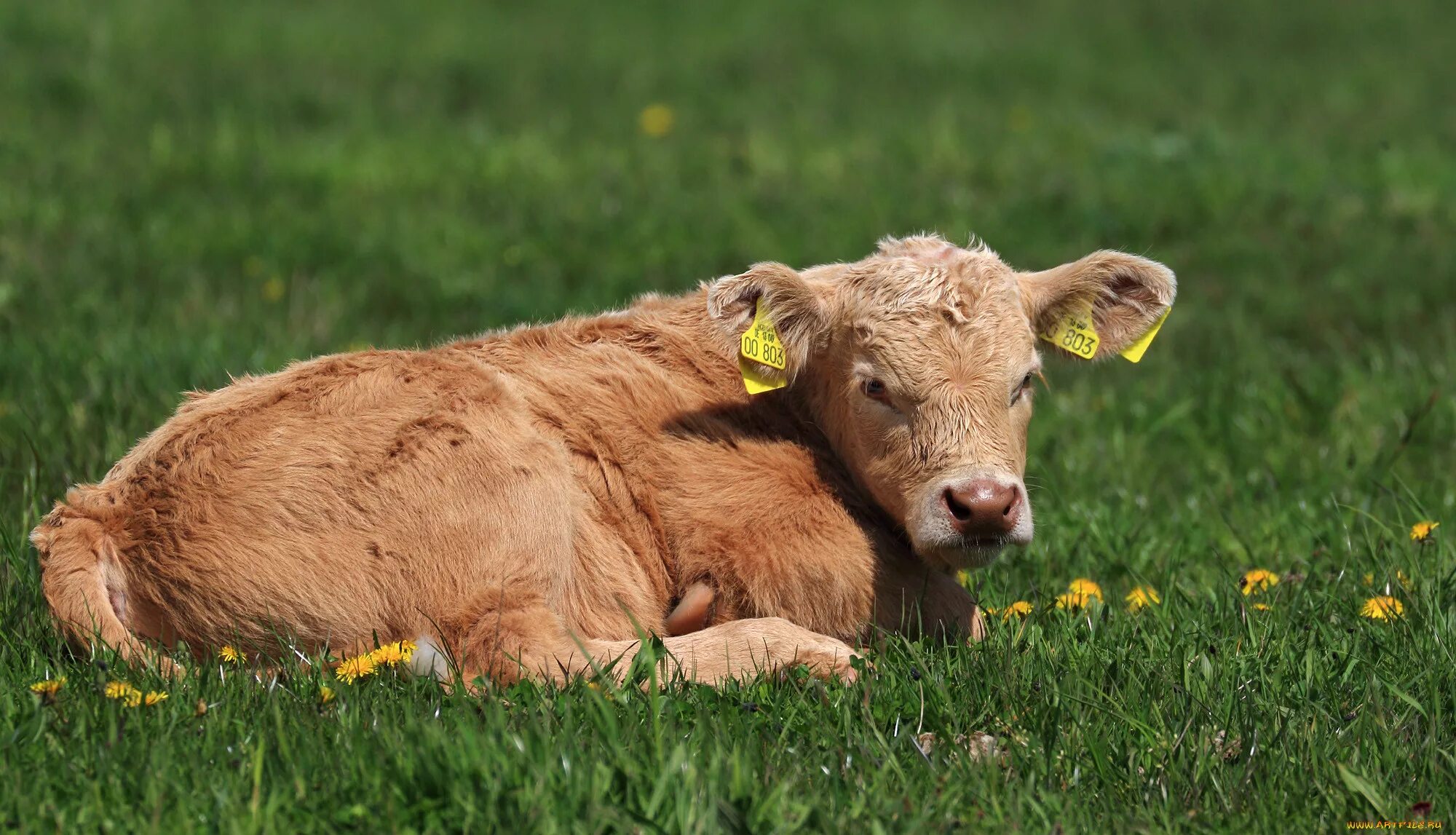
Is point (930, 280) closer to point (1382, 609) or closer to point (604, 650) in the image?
point (604, 650)

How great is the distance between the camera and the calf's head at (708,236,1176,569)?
4.25 meters

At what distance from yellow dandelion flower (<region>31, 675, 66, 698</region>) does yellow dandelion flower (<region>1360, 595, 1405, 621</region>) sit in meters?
3.52

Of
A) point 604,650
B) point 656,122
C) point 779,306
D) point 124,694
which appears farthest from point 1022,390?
point 656,122

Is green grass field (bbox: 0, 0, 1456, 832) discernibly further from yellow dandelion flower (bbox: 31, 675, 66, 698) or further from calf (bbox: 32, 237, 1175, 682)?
calf (bbox: 32, 237, 1175, 682)

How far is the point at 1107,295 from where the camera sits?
16.5 ft

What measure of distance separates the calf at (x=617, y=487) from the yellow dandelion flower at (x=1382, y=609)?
1087 mm

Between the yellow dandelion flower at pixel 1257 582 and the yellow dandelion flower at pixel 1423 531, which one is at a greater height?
the yellow dandelion flower at pixel 1423 531

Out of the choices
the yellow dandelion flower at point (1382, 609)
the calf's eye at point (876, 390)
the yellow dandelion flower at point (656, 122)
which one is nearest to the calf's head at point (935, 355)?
the calf's eye at point (876, 390)

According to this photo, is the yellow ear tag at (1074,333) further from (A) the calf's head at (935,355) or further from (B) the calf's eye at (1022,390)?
(B) the calf's eye at (1022,390)

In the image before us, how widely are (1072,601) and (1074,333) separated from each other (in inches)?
35.1

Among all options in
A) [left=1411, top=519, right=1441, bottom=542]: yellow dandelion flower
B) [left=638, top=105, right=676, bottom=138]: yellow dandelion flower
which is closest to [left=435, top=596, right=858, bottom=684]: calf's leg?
[left=1411, top=519, right=1441, bottom=542]: yellow dandelion flower

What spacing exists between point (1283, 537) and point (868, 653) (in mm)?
2160

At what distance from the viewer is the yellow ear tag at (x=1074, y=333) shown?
495 centimetres

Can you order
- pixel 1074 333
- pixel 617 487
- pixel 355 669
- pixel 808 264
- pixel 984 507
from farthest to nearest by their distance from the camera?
1. pixel 808 264
2. pixel 1074 333
3. pixel 617 487
4. pixel 984 507
5. pixel 355 669
